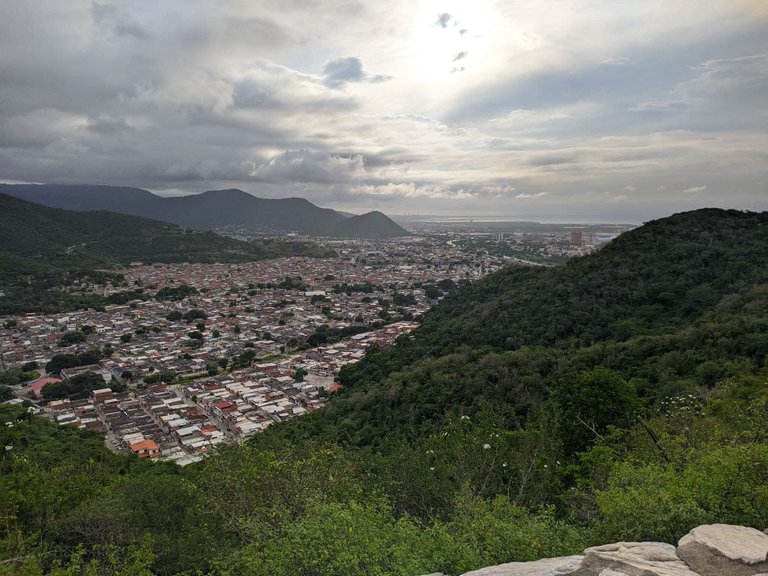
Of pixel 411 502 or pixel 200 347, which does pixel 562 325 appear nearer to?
pixel 411 502

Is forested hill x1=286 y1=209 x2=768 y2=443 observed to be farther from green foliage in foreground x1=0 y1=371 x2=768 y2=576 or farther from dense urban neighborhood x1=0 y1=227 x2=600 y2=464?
dense urban neighborhood x1=0 y1=227 x2=600 y2=464

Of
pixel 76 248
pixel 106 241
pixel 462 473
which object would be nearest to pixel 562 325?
pixel 462 473

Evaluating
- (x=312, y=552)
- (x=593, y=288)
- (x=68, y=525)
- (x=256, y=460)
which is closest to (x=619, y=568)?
(x=312, y=552)

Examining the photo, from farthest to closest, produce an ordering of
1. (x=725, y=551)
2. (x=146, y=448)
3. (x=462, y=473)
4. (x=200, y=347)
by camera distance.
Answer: (x=200, y=347), (x=146, y=448), (x=462, y=473), (x=725, y=551)

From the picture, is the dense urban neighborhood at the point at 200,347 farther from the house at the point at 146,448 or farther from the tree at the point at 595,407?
the tree at the point at 595,407

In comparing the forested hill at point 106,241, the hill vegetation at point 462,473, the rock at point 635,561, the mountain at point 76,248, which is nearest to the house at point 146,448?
the hill vegetation at point 462,473

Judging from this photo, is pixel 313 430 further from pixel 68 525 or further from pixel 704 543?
pixel 704 543

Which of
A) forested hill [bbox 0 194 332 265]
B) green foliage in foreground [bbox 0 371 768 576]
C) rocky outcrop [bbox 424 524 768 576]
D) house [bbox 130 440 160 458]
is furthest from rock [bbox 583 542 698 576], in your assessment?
forested hill [bbox 0 194 332 265]
